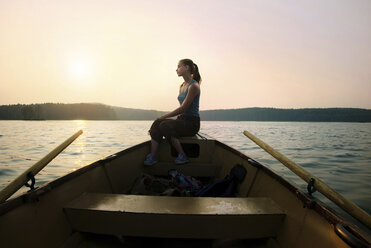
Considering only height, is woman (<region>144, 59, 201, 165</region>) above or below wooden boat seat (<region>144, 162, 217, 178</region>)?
above

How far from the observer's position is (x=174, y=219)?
1.61 meters

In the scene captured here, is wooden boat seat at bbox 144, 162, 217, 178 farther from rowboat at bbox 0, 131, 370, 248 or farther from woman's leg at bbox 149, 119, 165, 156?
rowboat at bbox 0, 131, 370, 248

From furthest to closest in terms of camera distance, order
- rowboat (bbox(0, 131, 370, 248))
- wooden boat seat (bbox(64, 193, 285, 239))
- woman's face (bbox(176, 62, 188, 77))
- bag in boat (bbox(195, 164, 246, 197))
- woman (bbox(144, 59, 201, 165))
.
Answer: woman's face (bbox(176, 62, 188, 77)) < woman (bbox(144, 59, 201, 165)) < bag in boat (bbox(195, 164, 246, 197)) < wooden boat seat (bbox(64, 193, 285, 239)) < rowboat (bbox(0, 131, 370, 248))

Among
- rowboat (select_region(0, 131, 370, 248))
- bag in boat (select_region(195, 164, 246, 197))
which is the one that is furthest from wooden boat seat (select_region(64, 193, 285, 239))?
bag in boat (select_region(195, 164, 246, 197))

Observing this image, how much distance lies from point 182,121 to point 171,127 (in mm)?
232

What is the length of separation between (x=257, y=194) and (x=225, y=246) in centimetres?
85

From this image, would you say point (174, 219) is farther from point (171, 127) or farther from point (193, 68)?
point (193, 68)

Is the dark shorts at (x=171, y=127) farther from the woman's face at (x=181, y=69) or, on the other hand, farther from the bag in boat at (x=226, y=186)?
the bag in boat at (x=226, y=186)

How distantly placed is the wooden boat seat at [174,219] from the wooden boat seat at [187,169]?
194 centimetres

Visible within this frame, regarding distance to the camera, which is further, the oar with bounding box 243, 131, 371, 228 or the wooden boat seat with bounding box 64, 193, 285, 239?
the wooden boat seat with bounding box 64, 193, 285, 239

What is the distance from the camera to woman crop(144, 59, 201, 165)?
12.0 feet

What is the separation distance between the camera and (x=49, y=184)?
166 centimetres

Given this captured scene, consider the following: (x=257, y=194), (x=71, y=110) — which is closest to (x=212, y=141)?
(x=257, y=194)

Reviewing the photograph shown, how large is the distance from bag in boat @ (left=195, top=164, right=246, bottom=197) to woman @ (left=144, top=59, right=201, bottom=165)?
0.99 meters
